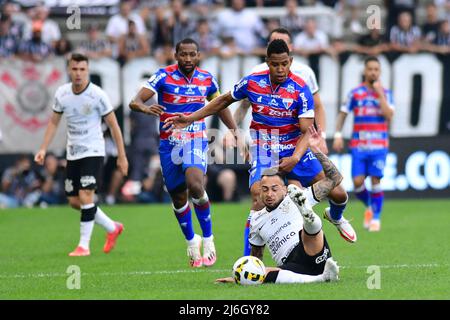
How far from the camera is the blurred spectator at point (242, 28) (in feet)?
81.0

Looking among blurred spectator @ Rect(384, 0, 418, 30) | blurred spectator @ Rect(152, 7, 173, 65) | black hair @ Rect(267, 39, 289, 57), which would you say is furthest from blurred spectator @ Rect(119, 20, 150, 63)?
black hair @ Rect(267, 39, 289, 57)

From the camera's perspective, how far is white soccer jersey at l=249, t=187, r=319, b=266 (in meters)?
10.8

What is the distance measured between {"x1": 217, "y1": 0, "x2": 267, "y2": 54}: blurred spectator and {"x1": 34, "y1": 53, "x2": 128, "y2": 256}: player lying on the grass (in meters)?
9.92

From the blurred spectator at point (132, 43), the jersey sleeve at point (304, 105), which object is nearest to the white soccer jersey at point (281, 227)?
the jersey sleeve at point (304, 105)

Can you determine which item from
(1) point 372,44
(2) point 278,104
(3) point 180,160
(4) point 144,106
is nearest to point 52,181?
(1) point 372,44

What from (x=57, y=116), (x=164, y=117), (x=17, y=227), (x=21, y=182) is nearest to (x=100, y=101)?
(x=57, y=116)

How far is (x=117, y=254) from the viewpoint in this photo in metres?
14.8

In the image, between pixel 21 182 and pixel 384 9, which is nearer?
pixel 21 182

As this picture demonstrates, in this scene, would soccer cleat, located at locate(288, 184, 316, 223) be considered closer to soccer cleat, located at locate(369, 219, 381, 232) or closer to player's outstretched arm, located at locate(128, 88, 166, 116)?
player's outstretched arm, located at locate(128, 88, 166, 116)

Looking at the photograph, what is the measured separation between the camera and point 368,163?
18.2 metres

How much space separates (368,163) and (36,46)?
927 cm
